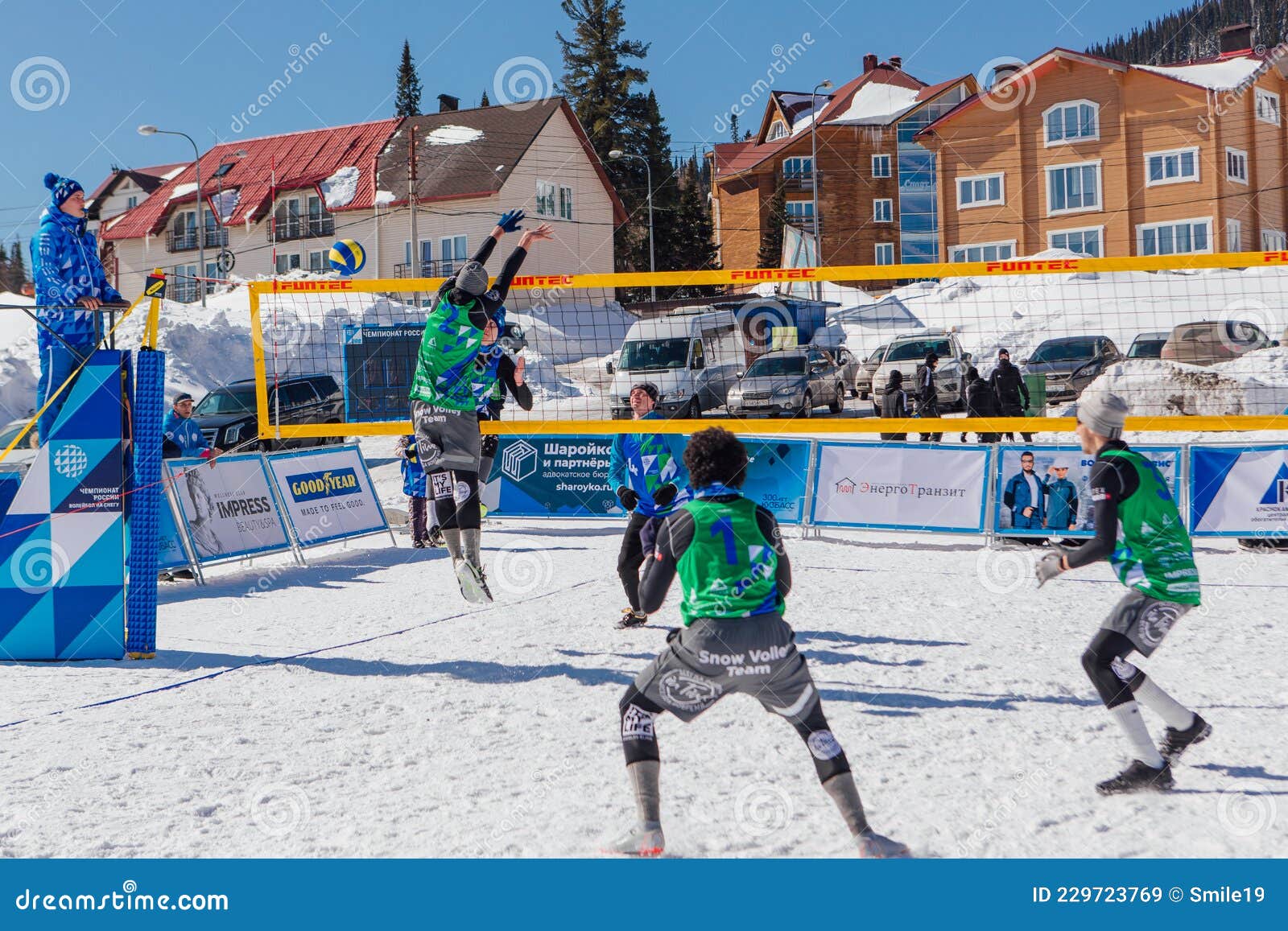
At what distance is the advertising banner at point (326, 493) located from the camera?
12555mm

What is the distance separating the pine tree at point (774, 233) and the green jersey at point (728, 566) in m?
47.8

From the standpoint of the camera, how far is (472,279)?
Result: 662 centimetres

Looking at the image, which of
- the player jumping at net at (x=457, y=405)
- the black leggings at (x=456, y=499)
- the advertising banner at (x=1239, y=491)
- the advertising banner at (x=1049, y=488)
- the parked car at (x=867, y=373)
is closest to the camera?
the player jumping at net at (x=457, y=405)

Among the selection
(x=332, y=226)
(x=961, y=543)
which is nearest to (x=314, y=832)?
(x=961, y=543)

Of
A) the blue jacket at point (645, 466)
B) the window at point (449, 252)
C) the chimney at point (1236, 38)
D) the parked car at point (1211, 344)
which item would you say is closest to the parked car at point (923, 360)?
the parked car at point (1211, 344)

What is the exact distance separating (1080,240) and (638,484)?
127 ft

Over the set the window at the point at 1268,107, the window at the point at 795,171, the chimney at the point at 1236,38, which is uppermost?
the chimney at the point at 1236,38

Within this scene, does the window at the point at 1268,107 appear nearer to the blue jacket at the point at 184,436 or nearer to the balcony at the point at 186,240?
the blue jacket at the point at 184,436

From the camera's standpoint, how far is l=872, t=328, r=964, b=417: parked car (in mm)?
22922

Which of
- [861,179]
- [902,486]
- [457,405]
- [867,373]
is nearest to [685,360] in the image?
[867,373]

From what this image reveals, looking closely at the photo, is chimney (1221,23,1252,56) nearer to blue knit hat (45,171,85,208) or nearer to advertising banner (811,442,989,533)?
advertising banner (811,442,989,533)

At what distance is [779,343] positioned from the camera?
25609mm

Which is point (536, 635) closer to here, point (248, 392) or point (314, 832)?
point (314, 832)

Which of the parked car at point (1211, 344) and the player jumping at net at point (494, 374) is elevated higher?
the parked car at point (1211, 344)
